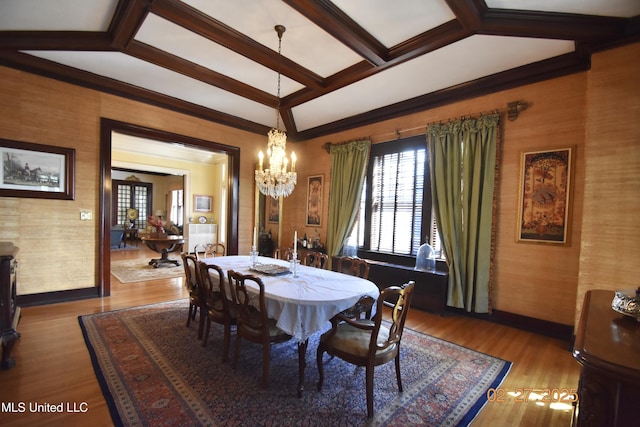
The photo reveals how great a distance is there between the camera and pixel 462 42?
3.01 m

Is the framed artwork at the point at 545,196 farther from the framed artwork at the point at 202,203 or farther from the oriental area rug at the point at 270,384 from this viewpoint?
the framed artwork at the point at 202,203

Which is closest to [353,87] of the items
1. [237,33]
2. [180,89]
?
[237,33]

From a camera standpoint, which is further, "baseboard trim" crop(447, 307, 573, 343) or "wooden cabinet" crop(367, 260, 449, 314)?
"wooden cabinet" crop(367, 260, 449, 314)

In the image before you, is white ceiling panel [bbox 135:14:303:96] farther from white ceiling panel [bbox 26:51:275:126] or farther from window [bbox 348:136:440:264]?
window [bbox 348:136:440:264]

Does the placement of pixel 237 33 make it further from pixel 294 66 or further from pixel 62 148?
pixel 62 148

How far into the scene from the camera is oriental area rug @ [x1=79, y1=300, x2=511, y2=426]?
5.75 ft

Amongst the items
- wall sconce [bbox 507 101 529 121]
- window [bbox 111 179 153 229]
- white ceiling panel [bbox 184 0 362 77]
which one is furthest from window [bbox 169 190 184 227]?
wall sconce [bbox 507 101 529 121]

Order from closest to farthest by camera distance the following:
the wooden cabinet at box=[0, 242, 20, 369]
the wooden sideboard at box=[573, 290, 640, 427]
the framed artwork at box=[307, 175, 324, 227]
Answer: the wooden sideboard at box=[573, 290, 640, 427]
the wooden cabinet at box=[0, 242, 20, 369]
the framed artwork at box=[307, 175, 324, 227]

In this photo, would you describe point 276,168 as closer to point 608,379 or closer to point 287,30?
point 287,30

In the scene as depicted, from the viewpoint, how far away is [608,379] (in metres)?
0.77

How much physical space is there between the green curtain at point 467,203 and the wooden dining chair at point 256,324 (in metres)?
2.64

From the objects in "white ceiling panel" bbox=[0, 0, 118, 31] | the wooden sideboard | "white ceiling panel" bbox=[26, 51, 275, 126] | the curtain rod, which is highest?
"white ceiling panel" bbox=[0, 0, 118, 31]

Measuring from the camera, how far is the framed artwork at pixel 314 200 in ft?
18.5

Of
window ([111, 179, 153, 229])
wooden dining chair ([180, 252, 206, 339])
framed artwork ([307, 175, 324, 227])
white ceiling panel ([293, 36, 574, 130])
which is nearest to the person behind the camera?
wooden dining chair ([180, 252, 206, 339])
